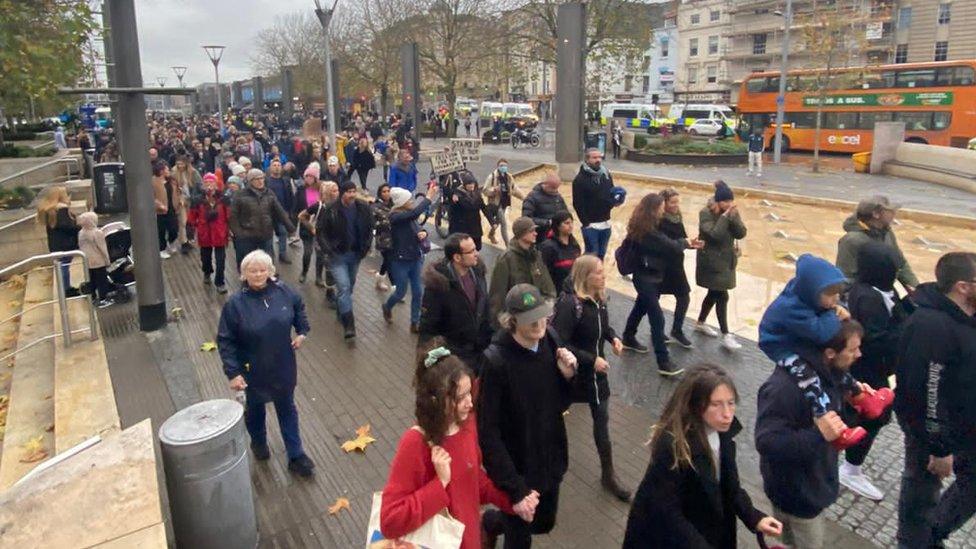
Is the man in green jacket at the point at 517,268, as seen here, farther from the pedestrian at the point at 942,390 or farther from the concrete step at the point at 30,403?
the concrete step at the point at 30,403

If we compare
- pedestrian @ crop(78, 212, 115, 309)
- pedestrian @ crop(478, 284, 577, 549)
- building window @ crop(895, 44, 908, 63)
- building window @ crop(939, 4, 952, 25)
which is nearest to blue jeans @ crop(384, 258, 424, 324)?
pedestrian @ crop(78, 212, 115, 309)

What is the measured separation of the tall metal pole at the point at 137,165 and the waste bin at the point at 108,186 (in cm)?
430

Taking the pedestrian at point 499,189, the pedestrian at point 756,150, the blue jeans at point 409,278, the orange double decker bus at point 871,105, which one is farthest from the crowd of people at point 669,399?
the orange double decker bus at point 871,105

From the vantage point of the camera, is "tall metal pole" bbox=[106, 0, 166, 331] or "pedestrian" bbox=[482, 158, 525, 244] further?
"pedestrian" bbox=[482, 158, 525, 244]

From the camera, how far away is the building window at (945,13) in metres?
48.9

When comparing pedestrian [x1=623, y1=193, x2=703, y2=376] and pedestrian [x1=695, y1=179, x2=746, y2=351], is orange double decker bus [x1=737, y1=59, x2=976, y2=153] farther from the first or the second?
pedestrian [x1=623, y1=193, x2=703, y2=376]

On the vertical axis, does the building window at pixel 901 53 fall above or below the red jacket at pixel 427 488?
above

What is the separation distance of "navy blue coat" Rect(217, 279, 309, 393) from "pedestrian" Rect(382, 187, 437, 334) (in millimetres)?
3166

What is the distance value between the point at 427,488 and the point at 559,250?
4.28m

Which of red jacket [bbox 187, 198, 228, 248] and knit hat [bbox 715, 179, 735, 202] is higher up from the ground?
knit hat [bbox 715, 179, 735, 202]

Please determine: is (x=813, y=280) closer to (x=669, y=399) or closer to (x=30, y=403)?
(x=669, y=399)

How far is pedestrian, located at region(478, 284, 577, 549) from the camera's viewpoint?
3.24 meters

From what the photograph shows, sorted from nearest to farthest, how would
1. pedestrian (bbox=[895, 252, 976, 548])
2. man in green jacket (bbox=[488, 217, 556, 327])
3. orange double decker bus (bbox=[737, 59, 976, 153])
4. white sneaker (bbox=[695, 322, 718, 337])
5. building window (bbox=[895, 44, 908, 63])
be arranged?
pedestrian (bbox=[895, 252, 976, 548]), man in green jacket (bbox=[488, 217, 556, 327]), white sneaker (bbox=[695, 322, 718, 337]), orange double decker bus (bbox=[737, 59, 976, 153]), building window (bbox=[895, 44, 908, 63])

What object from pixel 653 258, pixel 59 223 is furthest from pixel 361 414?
pixel 59 223
